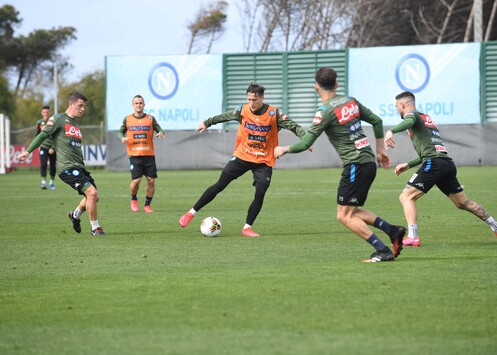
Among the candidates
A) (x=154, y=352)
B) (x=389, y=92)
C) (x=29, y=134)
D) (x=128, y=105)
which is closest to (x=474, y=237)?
(x=154, y=352)

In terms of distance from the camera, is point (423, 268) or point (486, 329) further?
A: point (423, 268)

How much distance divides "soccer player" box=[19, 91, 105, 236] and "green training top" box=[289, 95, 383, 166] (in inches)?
179

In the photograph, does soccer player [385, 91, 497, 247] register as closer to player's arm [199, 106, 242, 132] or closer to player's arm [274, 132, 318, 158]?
player's arm [274, 132, 318, 158]

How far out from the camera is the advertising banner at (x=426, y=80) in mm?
35250

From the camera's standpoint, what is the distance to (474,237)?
1235 cm

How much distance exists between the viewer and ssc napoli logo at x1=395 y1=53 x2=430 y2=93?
35.8 meters

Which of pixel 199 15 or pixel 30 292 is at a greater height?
pixel 199 15

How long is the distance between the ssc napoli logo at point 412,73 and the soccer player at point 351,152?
26.4m

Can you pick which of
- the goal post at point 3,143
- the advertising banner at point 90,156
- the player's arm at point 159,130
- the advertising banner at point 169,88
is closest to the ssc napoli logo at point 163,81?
the advertising banner at point 169,88

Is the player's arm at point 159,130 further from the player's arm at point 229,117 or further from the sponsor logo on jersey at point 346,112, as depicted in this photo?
the sponsor logo on jersey at point 346,112

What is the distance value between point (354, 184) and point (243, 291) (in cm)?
221

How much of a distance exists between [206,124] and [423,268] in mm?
5535

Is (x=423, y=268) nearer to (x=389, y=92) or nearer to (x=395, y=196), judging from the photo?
(x=395, y=196)

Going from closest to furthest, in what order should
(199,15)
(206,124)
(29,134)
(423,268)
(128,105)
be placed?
(423,268) → (206,124) → (128,105) → (29,134) → (199,15)
